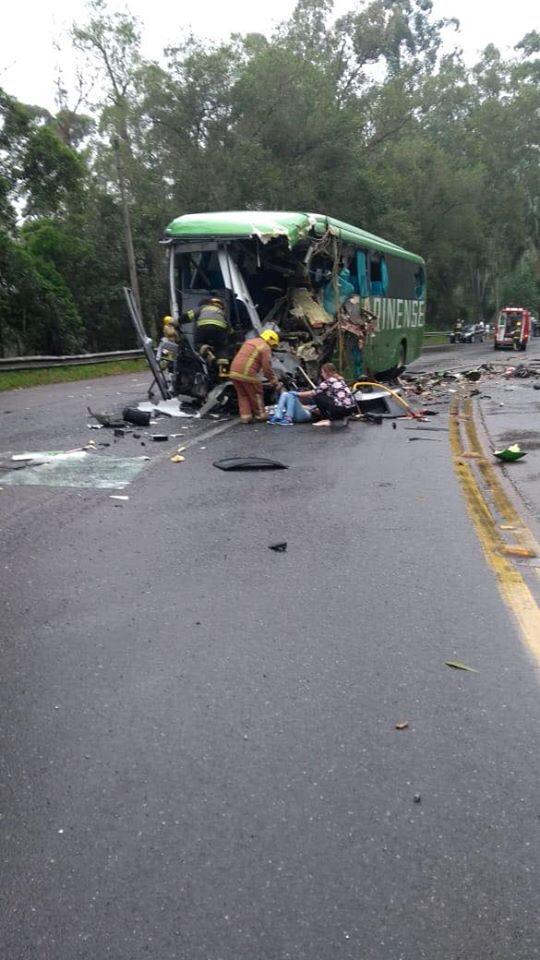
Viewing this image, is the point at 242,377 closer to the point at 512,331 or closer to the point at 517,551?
the point at 517,551

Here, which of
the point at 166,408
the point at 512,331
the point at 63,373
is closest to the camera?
the point at 166,408

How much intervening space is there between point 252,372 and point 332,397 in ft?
4.33

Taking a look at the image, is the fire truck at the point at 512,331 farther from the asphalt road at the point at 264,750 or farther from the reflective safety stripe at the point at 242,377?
the asphalt road at the point at 264,750

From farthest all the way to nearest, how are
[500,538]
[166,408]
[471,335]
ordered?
[471,335]
[166,408]
[500,538]

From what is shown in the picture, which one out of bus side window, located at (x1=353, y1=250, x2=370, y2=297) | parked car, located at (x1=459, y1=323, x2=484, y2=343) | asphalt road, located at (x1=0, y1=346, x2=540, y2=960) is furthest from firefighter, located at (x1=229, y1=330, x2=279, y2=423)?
parked car, located at (x1=459, y1=323, x2=484, y2=343)

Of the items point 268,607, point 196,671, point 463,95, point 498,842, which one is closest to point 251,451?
point 268,607

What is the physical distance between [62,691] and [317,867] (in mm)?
1587

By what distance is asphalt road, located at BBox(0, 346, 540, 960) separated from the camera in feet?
7.61

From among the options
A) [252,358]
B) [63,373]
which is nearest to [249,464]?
[252,358]

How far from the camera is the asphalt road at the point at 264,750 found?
232 centimetres

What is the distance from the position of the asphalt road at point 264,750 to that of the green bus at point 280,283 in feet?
24.4

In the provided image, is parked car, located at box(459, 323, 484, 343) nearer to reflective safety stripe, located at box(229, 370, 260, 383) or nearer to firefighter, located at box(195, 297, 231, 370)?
firefighter, located at box(195, 297, 231, 370)

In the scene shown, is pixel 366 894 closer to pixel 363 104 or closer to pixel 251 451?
pixel 251 451

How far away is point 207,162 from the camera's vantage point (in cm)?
3219
